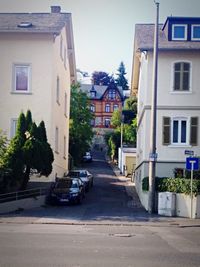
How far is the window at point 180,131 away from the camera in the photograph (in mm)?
29672

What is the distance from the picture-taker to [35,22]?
108ft

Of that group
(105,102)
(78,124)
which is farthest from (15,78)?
(105,102)

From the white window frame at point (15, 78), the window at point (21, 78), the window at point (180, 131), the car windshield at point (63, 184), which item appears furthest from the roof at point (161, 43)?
the car windshield at point (63, 184)

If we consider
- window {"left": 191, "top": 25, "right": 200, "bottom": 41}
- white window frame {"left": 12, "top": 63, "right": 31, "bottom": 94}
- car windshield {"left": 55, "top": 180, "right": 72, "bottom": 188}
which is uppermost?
window {"left": 191, "top": 25, "right": 200, "bottom": 41}

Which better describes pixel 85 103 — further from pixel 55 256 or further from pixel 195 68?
pixel 55 256

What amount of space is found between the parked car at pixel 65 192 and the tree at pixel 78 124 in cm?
2801

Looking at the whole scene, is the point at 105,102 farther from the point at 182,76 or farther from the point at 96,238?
the point at 96,238

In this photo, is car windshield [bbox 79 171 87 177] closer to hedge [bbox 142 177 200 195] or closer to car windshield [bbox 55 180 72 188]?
car windshield [bbox 55 180 72 188]

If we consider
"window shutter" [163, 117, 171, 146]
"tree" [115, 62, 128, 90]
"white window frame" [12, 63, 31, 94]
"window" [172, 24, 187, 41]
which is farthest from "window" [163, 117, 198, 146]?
"tree" [115, 62, 128, 90]

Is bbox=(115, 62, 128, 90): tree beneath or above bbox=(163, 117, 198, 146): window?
above

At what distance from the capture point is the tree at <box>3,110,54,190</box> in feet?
84.6

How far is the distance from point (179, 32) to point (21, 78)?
33.8 ft

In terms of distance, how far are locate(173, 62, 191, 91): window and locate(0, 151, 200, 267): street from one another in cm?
760

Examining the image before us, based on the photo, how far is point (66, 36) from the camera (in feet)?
126
